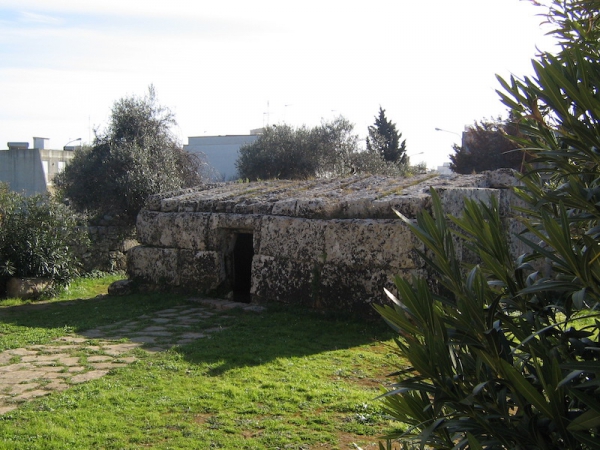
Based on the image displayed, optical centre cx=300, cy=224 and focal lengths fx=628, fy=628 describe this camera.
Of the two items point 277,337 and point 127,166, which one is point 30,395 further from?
point 127,166

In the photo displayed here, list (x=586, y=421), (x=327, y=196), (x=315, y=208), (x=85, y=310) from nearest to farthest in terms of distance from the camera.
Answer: (x=586, y=421) → (x=315, y=208) → (x=327, y=196) → (x=85, y=310)

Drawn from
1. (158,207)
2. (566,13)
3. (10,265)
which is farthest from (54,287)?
(566,13)

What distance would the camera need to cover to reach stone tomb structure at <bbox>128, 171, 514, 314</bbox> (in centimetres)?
805

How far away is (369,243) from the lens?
8.10m

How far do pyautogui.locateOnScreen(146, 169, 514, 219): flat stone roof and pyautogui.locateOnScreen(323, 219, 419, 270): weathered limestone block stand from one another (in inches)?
8.4

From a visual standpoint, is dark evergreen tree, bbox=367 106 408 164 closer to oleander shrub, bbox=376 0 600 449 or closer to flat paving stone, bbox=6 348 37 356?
flat paving stone, bbox=6 348 37 356

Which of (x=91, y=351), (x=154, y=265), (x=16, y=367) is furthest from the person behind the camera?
(x=154, y=265)

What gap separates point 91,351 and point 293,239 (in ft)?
10.3

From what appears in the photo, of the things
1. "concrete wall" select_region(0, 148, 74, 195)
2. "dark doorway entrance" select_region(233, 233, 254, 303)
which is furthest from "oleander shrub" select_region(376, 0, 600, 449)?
"concrete wall" select_region(0, 148, 74, 195)

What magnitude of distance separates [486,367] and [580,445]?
1.07 feet

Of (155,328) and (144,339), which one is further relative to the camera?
(155,328)

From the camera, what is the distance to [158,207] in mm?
10820

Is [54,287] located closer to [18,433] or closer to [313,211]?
[313,211]

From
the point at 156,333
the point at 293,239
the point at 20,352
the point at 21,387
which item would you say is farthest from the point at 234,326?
the point at 21,387
